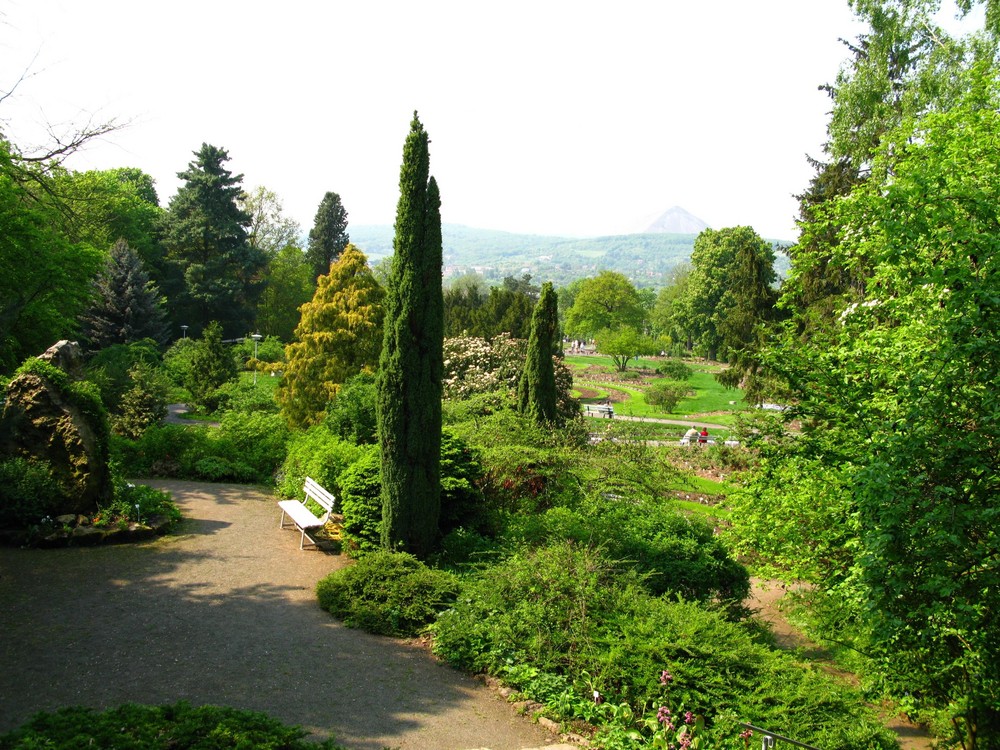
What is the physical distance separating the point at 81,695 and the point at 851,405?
850cm

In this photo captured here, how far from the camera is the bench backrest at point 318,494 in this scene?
1168cm

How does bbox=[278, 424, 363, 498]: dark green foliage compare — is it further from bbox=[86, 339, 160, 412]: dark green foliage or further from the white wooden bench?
bbox=[86, 339, 160, 412]: dark green foliage

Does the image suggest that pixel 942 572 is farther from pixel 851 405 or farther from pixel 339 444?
pixel 339 444

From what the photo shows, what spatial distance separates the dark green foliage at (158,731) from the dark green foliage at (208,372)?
20965 millimetres

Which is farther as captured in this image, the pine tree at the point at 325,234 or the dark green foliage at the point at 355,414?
the pine tree at the point at 325,234

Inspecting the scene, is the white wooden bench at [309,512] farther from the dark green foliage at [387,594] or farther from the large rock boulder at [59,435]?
the large rock boulder at [59,435]

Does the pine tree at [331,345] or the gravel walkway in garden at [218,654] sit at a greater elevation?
the pine tree at [331,345]

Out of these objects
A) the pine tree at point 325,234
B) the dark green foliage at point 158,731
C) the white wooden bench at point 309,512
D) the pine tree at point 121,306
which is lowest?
the white wooden bench at point 309,512

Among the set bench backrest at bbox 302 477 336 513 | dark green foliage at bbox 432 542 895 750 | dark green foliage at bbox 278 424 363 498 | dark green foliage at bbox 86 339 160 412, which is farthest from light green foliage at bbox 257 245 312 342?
dark green foliage at bbox 432 542 895 750

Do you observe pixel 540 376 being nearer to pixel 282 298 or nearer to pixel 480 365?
pixel 480 365

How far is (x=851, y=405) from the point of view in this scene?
753cm


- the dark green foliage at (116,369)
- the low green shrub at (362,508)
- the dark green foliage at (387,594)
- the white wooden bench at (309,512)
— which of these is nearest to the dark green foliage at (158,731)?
the dark green foliage at (387,594)

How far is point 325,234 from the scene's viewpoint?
5772 cm

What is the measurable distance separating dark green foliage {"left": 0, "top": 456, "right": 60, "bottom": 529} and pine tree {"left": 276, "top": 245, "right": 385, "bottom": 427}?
754 cm
